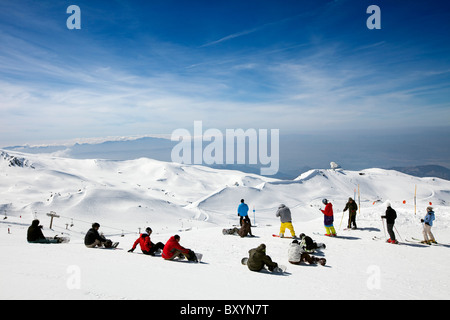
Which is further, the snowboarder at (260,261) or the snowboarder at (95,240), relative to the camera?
the snowboarder at (95,240)

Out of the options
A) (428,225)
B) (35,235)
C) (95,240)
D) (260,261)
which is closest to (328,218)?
(428,225)

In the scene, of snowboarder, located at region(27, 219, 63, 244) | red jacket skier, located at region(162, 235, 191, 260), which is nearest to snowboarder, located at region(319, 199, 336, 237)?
red jacket skier, located at region(162, 235, 191, 260)

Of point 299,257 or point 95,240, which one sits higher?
point 95,240

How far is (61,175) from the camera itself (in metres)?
66.2

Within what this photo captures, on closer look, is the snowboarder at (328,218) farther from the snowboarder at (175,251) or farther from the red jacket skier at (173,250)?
the red jacket skier at (173,250)

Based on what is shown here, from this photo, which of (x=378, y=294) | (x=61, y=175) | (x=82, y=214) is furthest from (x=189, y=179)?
(x=378, y=294)

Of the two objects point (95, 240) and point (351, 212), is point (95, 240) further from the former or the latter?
point (351, 212)

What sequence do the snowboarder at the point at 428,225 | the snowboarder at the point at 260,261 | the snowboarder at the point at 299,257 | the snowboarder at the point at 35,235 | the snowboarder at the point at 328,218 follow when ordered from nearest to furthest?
the snowboarder at the point at 260,261
the snowboarder at the point at 299,257
the snowboarder at the point at 35,235
the snowboarder at the point at 428,225
the snowboarder at the point at 328,218

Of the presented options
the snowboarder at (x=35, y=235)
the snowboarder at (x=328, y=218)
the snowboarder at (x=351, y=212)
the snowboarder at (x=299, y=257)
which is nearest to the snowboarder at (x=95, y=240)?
the snowboarder at (x=35, y=235)

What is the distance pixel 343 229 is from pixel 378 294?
32.4 ft

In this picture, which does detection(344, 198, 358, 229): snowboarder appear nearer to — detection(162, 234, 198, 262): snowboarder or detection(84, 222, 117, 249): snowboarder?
detection(162, 234, 198, 262): snowboarder

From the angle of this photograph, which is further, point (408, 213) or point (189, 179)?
point (189, 179)
